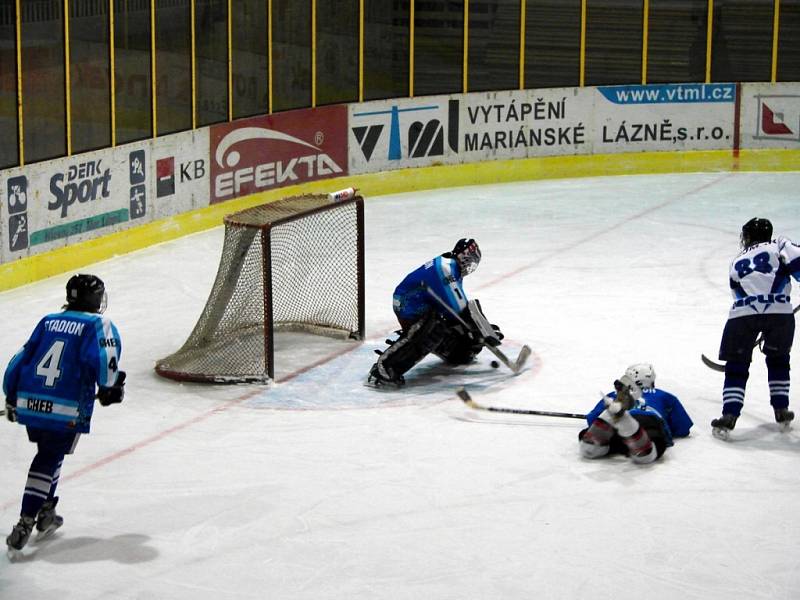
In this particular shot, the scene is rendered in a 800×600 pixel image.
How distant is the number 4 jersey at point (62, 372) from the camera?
6234mm

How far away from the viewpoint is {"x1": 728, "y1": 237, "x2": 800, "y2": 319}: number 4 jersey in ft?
25.9

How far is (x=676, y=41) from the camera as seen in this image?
1652 centimetres

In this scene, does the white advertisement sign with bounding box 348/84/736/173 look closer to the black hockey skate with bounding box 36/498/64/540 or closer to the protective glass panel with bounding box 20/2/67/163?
the protective glass panel with bounding box 20/2/67/163

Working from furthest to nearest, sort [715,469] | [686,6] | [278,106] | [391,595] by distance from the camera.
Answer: [686,6]
[278,106]
[715,469]
[391,595]

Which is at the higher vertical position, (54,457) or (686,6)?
(686,6)

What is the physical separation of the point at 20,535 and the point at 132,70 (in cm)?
704

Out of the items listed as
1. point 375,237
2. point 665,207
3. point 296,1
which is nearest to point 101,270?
point 375,237

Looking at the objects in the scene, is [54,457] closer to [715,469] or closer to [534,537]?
[534,537]

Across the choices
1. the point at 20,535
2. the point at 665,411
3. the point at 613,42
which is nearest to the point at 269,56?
the point at 613,42

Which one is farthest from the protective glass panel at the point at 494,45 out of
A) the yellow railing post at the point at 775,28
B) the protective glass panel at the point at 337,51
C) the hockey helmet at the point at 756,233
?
the hockey helmet at the point at 756,233

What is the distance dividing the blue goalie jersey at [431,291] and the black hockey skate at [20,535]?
10.5ft

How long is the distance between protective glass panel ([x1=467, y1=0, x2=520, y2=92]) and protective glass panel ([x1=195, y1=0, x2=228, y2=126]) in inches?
124

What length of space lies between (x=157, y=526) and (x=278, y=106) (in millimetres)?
8231

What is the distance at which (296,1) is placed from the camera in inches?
570
